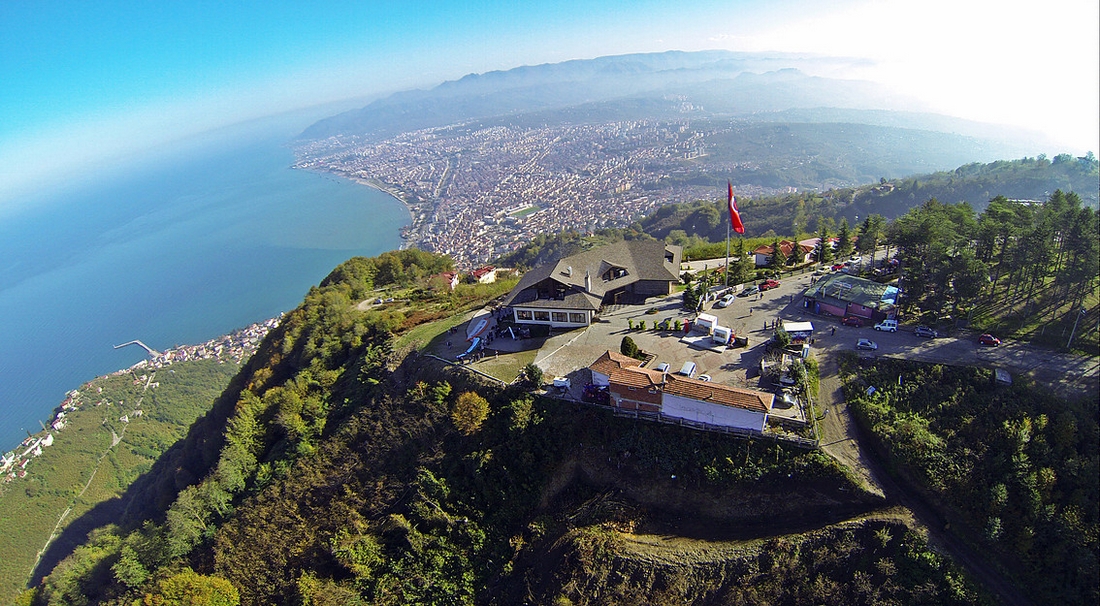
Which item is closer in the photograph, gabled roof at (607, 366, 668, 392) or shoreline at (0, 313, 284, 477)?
gabled roof at (607, 366, 668, 392)

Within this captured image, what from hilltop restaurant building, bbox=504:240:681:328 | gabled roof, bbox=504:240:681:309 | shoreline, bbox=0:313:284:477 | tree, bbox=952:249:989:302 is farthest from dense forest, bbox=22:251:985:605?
shoreline, bbox=0:313:284:477

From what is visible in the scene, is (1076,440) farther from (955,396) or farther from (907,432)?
(907,432)

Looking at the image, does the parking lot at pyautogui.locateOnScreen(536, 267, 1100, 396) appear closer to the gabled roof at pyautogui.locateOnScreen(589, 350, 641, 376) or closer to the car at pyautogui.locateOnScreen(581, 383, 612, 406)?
the car at pyautogui.locateOnScreen(581, 383, 612, 406)

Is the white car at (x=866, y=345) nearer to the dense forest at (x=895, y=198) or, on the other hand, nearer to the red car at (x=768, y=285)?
the red car at (x=768, y=285)

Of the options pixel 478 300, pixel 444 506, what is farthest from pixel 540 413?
pixel 478 300

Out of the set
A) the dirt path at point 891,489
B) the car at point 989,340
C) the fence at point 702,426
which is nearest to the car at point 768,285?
the car at point 989,340

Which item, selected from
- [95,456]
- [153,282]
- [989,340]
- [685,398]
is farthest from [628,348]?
[153,282]
